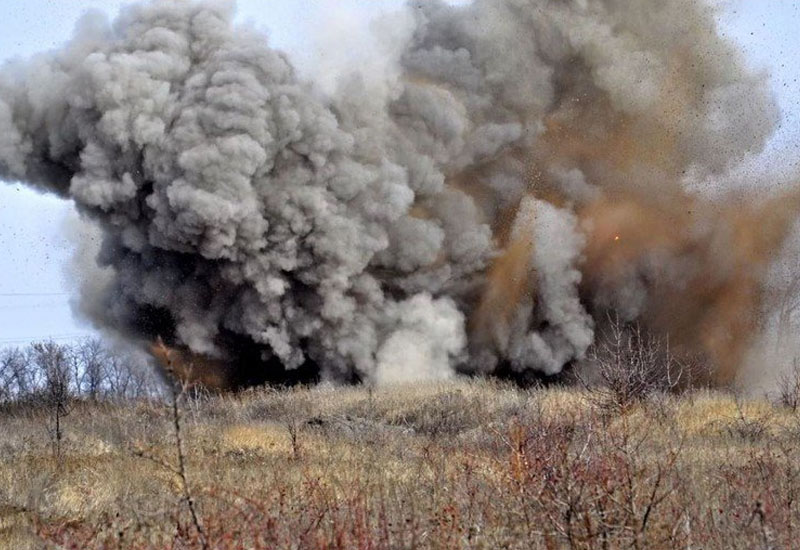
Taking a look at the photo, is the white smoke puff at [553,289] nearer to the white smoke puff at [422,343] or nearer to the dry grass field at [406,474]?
the white smoke puff at [422,343]

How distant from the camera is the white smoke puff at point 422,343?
104 ft

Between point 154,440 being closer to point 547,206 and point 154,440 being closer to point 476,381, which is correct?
point 476,381

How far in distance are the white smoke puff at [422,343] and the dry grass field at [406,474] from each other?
3.86 meters

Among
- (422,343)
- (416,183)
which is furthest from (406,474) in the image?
Answer: (416,183)

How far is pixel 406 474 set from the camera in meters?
13.0

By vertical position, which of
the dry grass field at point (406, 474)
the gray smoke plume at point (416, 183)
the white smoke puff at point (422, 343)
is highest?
the gray smoke plume at point (416, 183)

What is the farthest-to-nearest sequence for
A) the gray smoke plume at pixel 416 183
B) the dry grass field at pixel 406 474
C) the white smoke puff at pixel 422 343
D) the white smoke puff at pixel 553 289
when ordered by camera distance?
the white smoke puff at pixel 553 289 → the white smoke puff at pixel 422 343 → the gray smoke plume at pixel 416 183 → the dry grass field at pixel 406 474

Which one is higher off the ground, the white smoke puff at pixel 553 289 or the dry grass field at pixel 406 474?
the white smoke puff at pixel 553 289

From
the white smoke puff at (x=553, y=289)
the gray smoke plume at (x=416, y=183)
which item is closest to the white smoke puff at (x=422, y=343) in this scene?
the gray smoke plume at (x=416, y=183)

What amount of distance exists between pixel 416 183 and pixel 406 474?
822 inches

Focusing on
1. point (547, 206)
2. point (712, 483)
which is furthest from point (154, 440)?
point (547, 206)

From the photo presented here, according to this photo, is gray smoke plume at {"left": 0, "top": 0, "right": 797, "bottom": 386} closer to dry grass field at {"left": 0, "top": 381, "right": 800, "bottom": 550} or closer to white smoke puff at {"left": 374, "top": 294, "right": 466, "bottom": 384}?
white smoke puff at {"left": 374, "top": 294, "right": 466, "bottom": 384}

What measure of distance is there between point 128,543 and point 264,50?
80.3 feet

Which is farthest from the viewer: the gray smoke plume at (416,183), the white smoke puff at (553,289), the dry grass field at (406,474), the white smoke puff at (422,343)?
the white smoke puff at (553,289)
